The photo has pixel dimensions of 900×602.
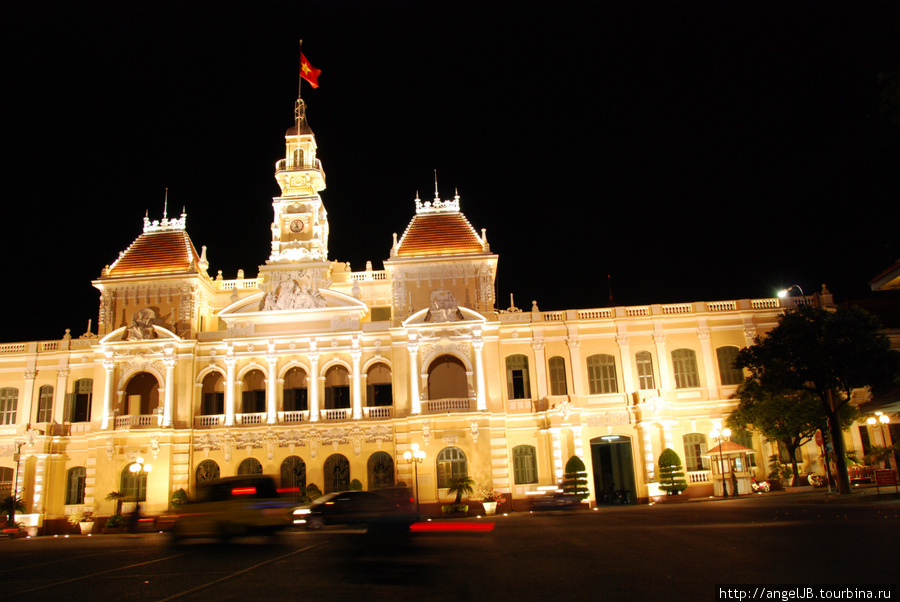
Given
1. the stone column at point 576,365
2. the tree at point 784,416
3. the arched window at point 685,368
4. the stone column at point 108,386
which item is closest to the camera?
the tree at point 784,416

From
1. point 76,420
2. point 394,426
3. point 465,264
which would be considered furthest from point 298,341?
point 76,420

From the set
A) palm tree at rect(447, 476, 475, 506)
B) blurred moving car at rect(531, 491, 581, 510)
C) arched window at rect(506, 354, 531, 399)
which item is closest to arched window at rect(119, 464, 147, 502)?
palm tree at rect(447, 476, 475, 506)

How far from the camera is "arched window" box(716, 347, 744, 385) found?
40.0 m

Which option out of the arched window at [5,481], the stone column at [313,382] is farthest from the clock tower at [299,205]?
the arched window at [5,481]

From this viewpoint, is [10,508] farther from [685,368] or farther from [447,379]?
[685,368]

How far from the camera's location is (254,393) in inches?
1613

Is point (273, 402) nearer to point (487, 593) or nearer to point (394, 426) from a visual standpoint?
point (394, 426)

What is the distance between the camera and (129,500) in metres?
37.1

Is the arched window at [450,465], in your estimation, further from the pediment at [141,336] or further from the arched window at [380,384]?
the pediment at [141,336]

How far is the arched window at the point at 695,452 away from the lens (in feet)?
127

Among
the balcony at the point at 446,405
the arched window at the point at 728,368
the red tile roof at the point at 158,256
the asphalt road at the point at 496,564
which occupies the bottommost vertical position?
the asphalt road at the point at 496,564

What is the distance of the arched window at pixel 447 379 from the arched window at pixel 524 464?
14.4 ft

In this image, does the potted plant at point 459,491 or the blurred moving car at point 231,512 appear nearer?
the blurred moving car at point 231,512

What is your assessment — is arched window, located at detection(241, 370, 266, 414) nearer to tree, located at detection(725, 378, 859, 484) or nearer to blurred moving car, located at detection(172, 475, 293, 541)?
blurred moving car, located at detection(172, 475, 293, 541)
